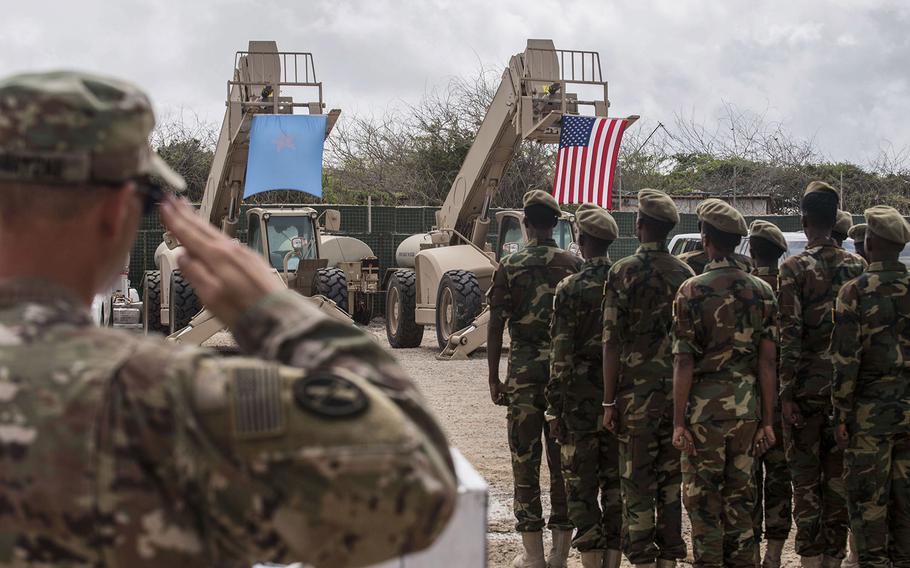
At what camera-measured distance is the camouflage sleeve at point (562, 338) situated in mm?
5469

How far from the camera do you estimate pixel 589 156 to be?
43.2 feet

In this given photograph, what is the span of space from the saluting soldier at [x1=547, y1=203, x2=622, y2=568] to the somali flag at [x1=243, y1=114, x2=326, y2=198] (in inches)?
364

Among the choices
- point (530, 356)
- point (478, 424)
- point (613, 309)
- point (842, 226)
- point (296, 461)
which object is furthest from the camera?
point (478, 424)

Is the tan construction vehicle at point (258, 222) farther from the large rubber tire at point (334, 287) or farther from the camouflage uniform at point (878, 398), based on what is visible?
the camouflage uniform at point (878, 398)

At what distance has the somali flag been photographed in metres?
14.4

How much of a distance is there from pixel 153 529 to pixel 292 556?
0.51 feet

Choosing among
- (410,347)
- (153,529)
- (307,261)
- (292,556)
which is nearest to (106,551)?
(153,529)

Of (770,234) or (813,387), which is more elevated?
(770,234)

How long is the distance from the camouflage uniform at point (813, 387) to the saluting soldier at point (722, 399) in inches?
29.3

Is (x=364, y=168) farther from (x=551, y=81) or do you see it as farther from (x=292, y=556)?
(x=292, y=556)

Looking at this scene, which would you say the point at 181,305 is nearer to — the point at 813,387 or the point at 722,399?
the point at 813,387

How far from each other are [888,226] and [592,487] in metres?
1.80

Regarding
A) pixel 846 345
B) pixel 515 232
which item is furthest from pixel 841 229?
pixel 515 232

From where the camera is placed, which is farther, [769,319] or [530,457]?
[530,457]
